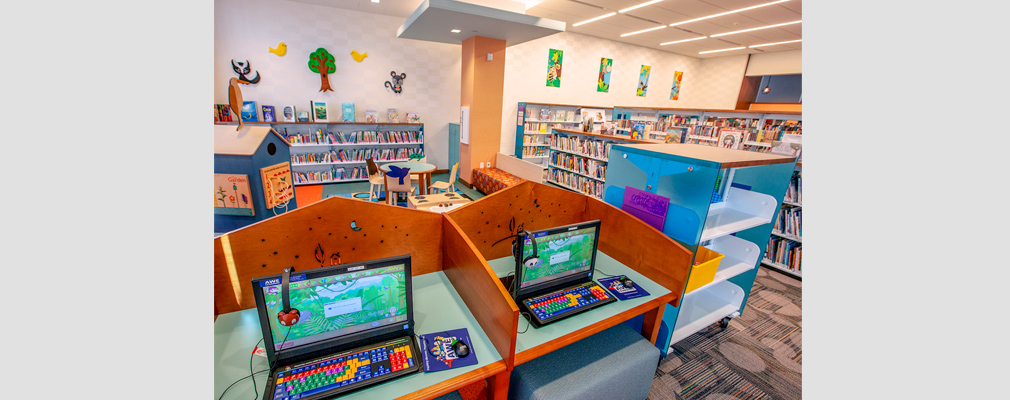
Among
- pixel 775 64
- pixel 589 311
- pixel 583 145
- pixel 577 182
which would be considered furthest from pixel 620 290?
pixel 775 64

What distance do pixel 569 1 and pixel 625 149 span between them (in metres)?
4.65

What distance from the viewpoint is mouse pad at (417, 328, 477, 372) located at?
3.97 ft

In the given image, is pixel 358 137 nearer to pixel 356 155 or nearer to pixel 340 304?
pixel 356 155

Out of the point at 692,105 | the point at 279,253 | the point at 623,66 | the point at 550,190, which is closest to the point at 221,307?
the point at 279,253

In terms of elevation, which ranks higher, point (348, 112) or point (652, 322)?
point (348, 112)

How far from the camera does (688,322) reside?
2.31 meters

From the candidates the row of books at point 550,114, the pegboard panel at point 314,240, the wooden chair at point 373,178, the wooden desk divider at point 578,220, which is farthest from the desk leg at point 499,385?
the row of books at point 550,114

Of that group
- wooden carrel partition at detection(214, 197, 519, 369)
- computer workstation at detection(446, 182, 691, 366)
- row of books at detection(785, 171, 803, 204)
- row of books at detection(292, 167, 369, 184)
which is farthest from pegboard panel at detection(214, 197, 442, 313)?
row of books at detection(292, 167, 369, 184)

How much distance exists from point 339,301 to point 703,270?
191 centimetres

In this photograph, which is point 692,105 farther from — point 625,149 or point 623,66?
point 625,149

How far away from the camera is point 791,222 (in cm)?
357

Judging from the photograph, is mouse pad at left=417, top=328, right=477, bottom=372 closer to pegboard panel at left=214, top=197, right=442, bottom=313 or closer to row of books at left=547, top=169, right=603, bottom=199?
pegboard panel at left=214, top=197, right=442, bottom=313

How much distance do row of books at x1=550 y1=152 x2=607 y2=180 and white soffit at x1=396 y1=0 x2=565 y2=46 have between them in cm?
220

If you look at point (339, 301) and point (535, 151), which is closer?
point (339, 301)
